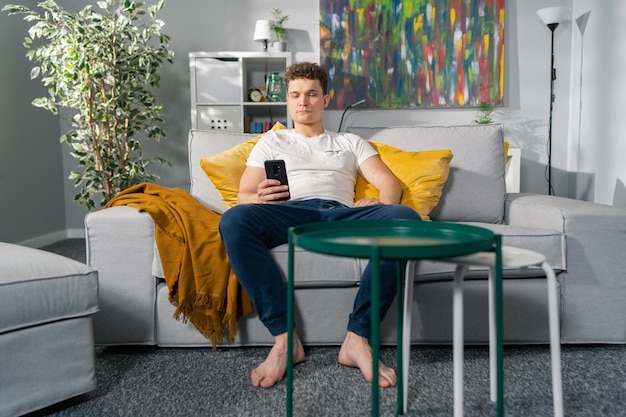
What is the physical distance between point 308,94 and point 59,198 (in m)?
2.91

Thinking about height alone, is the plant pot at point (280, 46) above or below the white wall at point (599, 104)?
above

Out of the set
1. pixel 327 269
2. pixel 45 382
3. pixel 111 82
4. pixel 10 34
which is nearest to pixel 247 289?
pixel 327 269

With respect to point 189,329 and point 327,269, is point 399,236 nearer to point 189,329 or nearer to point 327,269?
point 327,269

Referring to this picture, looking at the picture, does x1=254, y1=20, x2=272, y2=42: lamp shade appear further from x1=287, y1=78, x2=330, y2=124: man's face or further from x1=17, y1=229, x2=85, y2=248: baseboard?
x1=17, y1=229, x2=85, y2=248: baseboard

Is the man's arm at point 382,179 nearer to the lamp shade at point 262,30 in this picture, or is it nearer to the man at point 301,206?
the man at point 301,206

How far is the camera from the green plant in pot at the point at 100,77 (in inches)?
128

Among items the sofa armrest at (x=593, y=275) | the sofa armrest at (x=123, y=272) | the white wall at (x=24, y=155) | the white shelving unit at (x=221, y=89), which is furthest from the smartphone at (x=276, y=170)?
the white wall at (x=24, y=155)

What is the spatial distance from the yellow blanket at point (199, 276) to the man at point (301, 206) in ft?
0.29

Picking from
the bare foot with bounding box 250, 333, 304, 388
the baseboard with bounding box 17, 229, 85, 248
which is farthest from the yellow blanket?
the baseboard with bounding box 17, 229, 85, 248

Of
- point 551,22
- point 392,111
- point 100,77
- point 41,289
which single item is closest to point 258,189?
point 41,289

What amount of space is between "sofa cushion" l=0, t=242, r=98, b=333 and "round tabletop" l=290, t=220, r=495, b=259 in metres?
0.69

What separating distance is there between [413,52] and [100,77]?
7.11 feet

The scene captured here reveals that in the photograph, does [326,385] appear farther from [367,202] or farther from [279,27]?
[279,27]

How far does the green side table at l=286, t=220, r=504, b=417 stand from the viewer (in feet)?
2.97
